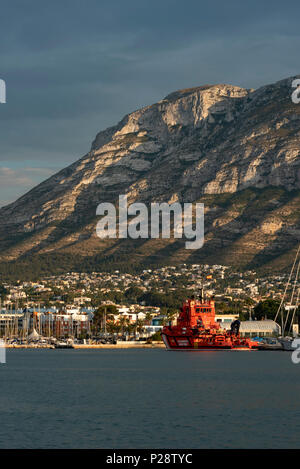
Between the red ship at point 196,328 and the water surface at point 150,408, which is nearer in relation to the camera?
the water surface at point 150,408

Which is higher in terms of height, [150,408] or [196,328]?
[196,328]

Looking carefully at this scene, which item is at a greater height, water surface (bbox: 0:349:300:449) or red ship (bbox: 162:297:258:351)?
red ship (bbox: 162:297:258:351)

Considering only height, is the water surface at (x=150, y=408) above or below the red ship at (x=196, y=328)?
below

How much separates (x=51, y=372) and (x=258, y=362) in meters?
41.1

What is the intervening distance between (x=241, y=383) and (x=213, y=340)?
316ft

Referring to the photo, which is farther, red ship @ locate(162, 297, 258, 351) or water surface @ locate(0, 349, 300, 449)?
red ship @ locate(162, 297, 258, 351)

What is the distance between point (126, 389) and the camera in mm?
96562

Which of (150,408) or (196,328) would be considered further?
(196,328)

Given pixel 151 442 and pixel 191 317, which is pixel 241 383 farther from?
pixel 191 317

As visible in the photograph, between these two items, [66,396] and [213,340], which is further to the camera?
[213,340]
